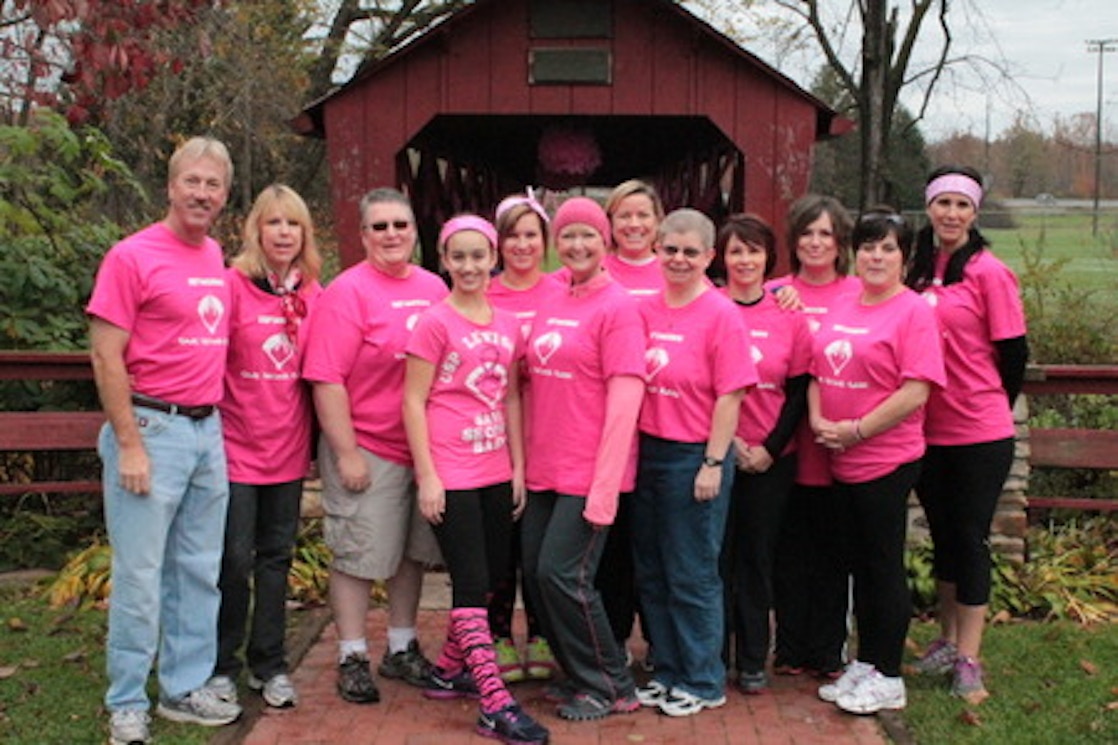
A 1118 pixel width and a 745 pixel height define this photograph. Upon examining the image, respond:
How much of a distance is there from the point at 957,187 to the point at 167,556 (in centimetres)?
316

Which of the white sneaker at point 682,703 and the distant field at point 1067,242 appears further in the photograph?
the distant field at point 1067,242

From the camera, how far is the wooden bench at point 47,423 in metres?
6.24

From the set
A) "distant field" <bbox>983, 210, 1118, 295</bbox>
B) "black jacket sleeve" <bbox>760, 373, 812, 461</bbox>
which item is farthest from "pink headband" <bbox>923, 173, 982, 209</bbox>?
"distant field" <bbox>983, 210, 1118, 295</bbox>

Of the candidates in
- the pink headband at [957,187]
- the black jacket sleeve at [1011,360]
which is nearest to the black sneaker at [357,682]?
the black jacket sleeve at [1011,360]

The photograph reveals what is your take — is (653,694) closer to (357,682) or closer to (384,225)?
(357,682)

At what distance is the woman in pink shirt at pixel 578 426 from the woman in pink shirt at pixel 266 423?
2.82 ft

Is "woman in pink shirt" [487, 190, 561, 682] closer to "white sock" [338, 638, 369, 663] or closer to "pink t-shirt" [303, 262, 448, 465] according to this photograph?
"pink t-shirt" [303, 262, 448, 465]

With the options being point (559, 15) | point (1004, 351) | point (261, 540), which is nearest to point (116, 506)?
point (261, 540)

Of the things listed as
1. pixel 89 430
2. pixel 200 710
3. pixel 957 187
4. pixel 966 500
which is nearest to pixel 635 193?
pixel 957 187

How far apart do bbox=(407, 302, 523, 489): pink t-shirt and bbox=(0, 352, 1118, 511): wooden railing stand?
9.68ft

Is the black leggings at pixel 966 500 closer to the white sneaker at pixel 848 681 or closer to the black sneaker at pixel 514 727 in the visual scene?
the white sneaker at pixel 848 681

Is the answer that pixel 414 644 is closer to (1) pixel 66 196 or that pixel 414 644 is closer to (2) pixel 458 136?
(1) pixel 66 196

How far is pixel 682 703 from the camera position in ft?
14.4

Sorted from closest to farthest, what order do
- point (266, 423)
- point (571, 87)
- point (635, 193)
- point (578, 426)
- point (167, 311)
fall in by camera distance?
point (167, 311), point (578, 426), point (266, 423), point (635, 193), point (571, 87)
